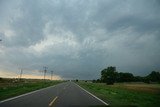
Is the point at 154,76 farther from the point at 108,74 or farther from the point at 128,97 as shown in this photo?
the point at 128,97

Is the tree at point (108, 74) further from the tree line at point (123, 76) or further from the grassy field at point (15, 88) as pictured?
the grassy field at point (15, 88)

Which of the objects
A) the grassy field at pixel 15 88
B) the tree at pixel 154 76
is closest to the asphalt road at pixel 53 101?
the grassy field at pixel 15 88

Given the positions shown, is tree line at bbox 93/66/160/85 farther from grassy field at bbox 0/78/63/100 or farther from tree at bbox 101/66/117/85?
grassy field at bbox 0/78/63/100

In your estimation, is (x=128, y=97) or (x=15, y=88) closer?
(x=128, y=97)

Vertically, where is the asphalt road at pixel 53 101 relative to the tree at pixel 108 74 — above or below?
below

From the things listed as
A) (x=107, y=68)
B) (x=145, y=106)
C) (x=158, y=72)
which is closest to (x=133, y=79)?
(x=158, y=72)

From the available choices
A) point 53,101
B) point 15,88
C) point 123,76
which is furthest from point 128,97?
point 123,76

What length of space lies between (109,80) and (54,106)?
12797 cm

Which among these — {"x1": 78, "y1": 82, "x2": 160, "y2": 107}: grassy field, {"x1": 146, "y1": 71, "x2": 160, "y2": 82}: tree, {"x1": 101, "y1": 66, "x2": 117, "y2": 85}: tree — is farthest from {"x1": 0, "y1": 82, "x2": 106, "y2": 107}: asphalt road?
{"x1": 146, "y1": 71, "x2": 160, "y2": 82}: tree

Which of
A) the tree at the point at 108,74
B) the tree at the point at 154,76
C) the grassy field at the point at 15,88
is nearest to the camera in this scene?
the grassy field at the point at 15,88

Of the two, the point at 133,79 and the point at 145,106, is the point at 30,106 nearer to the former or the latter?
the point at 145,106

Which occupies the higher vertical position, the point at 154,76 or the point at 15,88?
the point at 154,76

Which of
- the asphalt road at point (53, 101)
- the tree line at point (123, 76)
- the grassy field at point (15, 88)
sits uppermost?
the tree line at point (123, 76)

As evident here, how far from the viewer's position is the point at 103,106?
13.7 m
